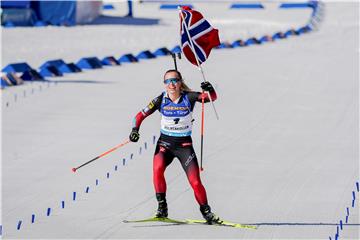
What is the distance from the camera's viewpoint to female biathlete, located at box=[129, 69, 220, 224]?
389 inches

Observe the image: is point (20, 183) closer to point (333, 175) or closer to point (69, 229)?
point (69, 229)

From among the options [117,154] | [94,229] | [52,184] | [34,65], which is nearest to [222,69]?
[34,65]

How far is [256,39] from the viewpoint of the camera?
4412 centimetres

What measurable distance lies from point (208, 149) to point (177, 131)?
22.4 ft

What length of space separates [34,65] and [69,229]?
78.1ft

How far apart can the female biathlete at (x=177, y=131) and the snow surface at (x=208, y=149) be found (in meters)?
0.47

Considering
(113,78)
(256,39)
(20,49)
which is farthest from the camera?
(256,39)

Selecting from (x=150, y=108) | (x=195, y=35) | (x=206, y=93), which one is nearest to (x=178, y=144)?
(x=150, y=108)

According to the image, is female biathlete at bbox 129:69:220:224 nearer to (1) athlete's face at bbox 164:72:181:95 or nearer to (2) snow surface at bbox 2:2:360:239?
(1) athlete's face at bbox 164:72:181:95

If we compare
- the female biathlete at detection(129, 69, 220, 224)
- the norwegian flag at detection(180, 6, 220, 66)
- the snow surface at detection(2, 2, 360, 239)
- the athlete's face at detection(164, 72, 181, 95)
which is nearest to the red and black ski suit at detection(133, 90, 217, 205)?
the female biathlete at detection(129, 69, 220, 224)

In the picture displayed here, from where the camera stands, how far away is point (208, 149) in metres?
16.7

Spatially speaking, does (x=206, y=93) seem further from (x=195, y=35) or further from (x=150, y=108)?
(x=195, y=35)

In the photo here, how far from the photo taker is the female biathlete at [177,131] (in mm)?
9891

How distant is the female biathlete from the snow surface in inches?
18.6
